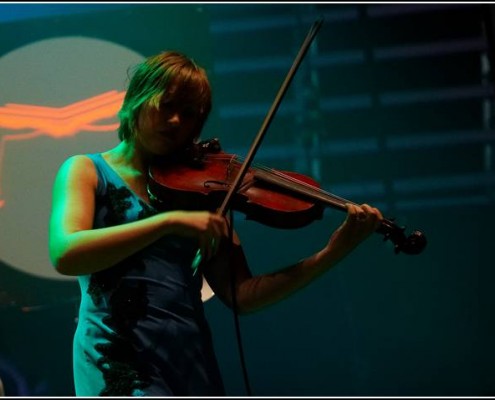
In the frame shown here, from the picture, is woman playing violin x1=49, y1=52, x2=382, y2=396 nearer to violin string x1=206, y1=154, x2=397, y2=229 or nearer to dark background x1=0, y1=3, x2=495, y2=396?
violin string x1=206, y1=154, x2=397, y2=229

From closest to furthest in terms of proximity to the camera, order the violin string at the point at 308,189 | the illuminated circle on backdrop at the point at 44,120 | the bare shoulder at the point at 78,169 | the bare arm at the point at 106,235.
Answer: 1. the bare arm at the point at 106,235
2. the bare shoulder at the point at 78,169
3. the violin string at the point at 308,189
4. the illuminated circle on backdrop at the point at 44,120

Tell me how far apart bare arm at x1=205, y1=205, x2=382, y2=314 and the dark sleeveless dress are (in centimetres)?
9

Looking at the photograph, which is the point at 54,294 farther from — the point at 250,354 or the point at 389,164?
the point at 389,164

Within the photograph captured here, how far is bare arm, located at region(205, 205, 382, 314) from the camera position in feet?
3.46

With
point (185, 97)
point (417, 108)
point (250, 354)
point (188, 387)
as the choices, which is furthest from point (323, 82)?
point (188, 387)

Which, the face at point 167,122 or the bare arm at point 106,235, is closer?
the bare arm at point 106,235

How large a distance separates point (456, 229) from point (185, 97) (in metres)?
1.04

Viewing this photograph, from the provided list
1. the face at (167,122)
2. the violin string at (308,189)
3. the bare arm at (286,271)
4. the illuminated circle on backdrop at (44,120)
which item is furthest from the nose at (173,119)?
the illuminated circle on backdrop at (44,120)

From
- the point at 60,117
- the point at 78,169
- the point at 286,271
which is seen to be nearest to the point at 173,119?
the point at 78,169

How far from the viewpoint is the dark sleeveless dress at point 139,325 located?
93 cm

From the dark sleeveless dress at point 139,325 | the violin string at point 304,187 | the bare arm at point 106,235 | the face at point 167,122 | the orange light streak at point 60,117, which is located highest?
the orange light streak at point 60,117

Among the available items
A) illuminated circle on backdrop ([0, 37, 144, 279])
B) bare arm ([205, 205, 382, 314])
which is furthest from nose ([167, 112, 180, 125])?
illuminated circle on backdrop ([0, 37, 144, 279])

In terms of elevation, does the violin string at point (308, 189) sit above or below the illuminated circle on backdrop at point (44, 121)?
below

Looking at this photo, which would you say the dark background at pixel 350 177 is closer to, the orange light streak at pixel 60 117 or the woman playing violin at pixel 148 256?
the orange light streak at pixel 60 117
